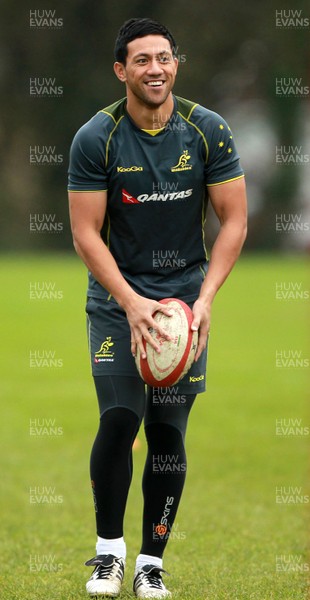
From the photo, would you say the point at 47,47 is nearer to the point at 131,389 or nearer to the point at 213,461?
the point at 213,461

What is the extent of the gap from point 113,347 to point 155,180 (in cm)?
73

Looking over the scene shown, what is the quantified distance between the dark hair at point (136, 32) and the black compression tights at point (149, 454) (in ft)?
4.52

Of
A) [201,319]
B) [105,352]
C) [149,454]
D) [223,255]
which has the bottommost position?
[149,454]

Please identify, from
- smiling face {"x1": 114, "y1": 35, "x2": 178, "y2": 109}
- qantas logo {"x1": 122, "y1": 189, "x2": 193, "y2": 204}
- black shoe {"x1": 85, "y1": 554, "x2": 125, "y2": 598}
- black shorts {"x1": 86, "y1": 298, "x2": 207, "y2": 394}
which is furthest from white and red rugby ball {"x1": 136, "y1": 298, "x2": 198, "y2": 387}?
smiling face {"x1": 114, "y1": 35, "x2": 178, "y2": 109}

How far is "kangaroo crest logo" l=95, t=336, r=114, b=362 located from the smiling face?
3.33ft

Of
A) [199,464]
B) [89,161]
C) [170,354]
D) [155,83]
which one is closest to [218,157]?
[155,83]

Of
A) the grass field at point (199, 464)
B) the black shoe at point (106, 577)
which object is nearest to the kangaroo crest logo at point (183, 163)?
the black shoe at point (106, 577)

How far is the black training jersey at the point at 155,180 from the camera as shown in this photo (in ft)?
15.8

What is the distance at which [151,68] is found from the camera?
472cm

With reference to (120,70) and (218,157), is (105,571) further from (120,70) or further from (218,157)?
(120,70)

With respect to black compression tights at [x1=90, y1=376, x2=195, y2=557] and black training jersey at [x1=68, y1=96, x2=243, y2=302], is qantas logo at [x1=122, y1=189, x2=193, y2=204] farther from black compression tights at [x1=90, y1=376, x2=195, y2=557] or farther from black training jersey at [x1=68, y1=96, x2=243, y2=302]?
black compression tights at [x1=90, y1=376, x2=195, y2=557]

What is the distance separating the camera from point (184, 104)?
493 cm

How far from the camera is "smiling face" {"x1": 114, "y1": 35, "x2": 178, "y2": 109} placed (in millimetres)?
4730

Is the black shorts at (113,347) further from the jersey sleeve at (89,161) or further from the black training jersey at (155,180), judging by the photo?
the jersey sleeve at (89,161)
